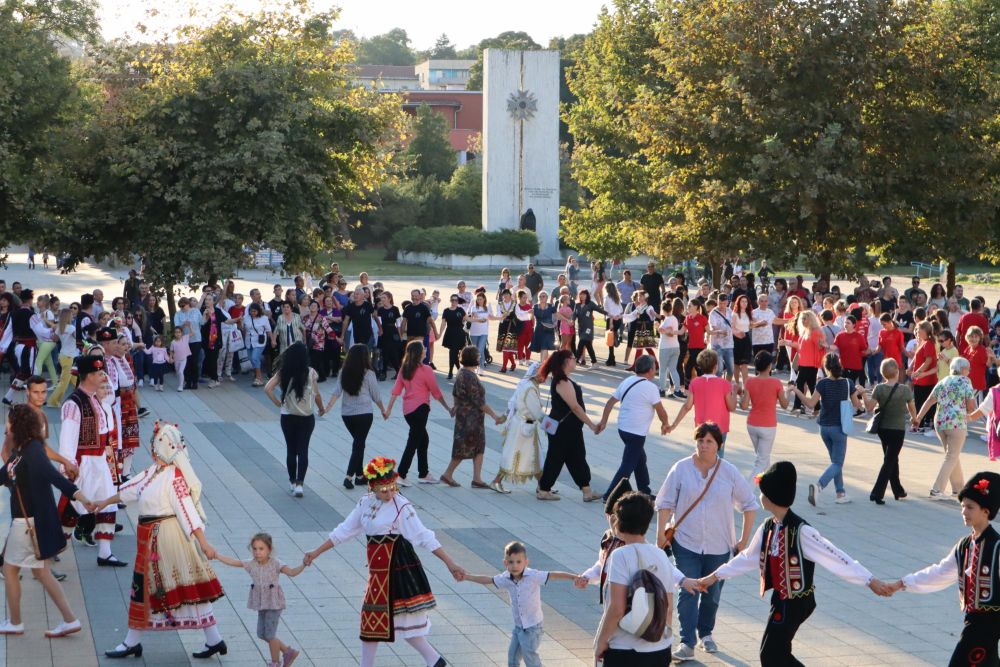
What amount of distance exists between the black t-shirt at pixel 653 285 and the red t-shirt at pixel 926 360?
32.5ft

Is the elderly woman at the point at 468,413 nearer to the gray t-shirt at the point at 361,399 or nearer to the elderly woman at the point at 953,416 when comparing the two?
the gray t-shirt at the point at 361,399

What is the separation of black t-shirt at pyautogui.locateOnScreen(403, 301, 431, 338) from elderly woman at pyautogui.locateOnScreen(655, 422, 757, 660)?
13653mm

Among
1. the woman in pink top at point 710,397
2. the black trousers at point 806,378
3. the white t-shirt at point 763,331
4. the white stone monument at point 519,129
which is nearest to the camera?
the woman in pink top at point 710,397

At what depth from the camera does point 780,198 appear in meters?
25.0

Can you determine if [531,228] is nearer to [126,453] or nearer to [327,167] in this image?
[327,167]

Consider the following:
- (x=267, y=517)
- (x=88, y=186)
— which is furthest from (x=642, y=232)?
(x=267, y=517)

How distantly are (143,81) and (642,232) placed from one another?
11.6 m

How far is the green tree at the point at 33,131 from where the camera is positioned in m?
23.2

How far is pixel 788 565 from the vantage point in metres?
7.07

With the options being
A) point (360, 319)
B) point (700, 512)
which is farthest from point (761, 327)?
point (700, 512)

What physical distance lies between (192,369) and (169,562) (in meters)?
13.8

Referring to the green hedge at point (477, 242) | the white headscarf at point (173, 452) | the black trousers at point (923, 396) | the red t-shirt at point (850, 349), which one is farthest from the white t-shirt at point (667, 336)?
the green hedge at point (477, 242)

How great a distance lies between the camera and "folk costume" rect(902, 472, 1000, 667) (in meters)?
6.82

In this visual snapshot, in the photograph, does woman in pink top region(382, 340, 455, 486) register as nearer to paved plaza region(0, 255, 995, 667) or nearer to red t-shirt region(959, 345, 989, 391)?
paved plaza region(0, 255, 995, 667)
